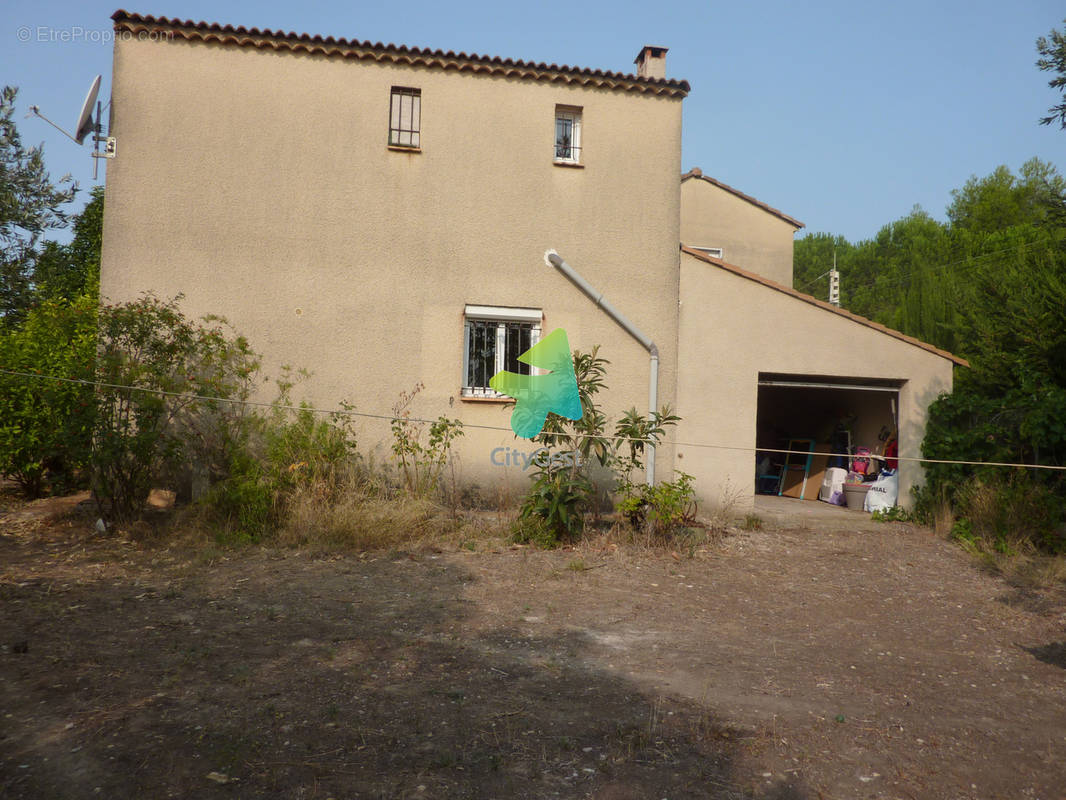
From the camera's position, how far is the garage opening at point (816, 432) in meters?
13.6

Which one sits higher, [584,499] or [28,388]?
[28,388]

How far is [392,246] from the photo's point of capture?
9.75 m

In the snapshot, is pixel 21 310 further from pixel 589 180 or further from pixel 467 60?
pixel 589 180

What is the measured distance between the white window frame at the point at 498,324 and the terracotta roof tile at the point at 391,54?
3.08 m

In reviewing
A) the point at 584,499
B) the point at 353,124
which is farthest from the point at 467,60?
the point at 584,499

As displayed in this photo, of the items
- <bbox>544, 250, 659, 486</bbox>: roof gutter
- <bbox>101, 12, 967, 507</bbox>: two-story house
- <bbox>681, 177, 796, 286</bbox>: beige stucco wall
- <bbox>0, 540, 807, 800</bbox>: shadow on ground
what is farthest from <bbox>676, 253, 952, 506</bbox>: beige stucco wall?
<bbox>681, 177, 796, 286</bbox>: beige stucco wall

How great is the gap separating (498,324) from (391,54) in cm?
367

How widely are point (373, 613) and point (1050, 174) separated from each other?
1380 inches

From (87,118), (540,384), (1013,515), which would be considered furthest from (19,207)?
(1013,515)

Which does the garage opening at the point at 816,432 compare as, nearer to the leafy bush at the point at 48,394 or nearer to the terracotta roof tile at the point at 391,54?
the terracotta roof tile at the point at 391,54

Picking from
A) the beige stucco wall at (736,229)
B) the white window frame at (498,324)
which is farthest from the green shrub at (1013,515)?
the beige stucco wall at (736,229)

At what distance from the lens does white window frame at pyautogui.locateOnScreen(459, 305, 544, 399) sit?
9.84 m

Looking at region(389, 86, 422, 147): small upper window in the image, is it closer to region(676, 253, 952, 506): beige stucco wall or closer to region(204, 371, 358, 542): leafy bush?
region(204, 371, 358, 542): leafy bush

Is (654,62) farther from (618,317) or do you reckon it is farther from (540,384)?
(540,384)
